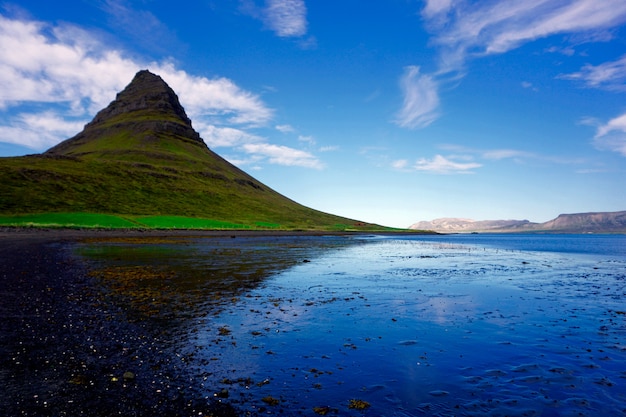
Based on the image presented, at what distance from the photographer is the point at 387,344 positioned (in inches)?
567

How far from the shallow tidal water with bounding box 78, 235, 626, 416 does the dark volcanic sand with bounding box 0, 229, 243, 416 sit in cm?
51

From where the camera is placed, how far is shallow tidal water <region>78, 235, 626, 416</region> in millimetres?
9672

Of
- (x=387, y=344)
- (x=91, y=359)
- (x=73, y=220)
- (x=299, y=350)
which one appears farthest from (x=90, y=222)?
(x=387, y=344)

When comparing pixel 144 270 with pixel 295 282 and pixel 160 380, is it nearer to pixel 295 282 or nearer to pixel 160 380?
pixel 295 282

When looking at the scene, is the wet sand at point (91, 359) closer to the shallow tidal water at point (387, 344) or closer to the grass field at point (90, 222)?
the shallow tidal water at point (387, 344)

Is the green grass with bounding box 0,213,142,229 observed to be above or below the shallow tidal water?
above

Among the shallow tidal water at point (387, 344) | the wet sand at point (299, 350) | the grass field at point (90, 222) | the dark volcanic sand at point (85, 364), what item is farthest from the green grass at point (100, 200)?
the shallow tidal water at point (387, 344)

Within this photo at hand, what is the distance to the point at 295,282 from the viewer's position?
2964 centimetres

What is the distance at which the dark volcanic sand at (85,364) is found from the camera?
8.53 meters

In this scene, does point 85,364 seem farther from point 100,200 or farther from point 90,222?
point 100,200

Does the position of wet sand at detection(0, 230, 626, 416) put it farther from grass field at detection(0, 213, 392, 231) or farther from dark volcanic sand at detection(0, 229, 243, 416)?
grass field at detection(0, 213, 392, 231)

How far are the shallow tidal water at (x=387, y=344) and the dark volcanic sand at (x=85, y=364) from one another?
0.51m

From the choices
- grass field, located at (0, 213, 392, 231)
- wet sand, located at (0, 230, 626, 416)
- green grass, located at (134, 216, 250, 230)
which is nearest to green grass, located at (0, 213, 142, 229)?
grass field, located at (0, 213, 392, 231)

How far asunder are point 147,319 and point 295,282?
14.7 m
